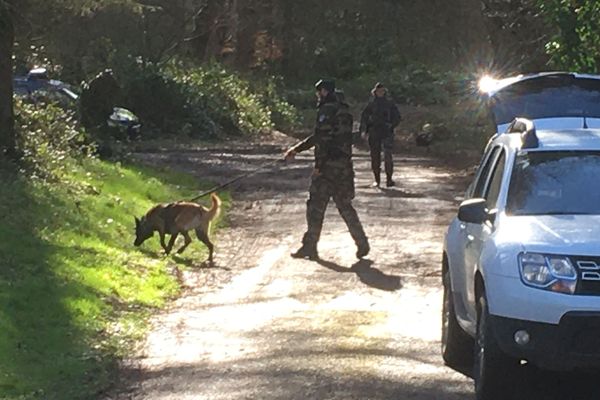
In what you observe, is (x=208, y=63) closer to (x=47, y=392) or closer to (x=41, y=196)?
(x=41, y=196)

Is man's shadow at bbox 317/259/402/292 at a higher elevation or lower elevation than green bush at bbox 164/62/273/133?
lower

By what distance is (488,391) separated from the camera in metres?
8.34

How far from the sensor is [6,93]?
19.0m

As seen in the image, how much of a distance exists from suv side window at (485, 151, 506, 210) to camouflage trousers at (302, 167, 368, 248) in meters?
6.11

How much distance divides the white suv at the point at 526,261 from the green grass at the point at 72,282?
2724 millimetres

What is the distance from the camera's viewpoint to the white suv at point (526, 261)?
25.5 ft

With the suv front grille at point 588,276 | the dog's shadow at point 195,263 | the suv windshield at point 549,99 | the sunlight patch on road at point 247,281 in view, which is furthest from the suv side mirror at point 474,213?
the dog's shadow at point 195,263

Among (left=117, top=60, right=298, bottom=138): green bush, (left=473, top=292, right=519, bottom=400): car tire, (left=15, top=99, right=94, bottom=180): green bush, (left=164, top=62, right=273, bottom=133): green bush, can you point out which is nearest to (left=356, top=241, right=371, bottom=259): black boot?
(left=15, top=99, right=94, bottom=180): green bush

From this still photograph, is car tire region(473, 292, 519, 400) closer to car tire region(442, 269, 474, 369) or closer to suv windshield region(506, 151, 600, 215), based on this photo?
suv windshield region(506, 151, 600, 215)

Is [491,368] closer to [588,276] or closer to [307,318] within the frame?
[588,276]

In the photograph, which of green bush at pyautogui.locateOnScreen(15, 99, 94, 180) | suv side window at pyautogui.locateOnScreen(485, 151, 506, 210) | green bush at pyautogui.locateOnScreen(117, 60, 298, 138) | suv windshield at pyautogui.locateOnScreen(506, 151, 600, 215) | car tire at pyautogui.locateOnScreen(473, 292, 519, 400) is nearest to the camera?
car tire at pyautogui.locateOnScreen(473, 292, 519, 400)

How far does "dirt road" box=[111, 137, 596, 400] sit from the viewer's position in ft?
30.9

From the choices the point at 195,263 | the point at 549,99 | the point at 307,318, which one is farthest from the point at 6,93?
the point at 307,318

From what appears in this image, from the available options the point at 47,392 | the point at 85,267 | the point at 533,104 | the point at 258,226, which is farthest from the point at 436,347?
the point at 258,226
